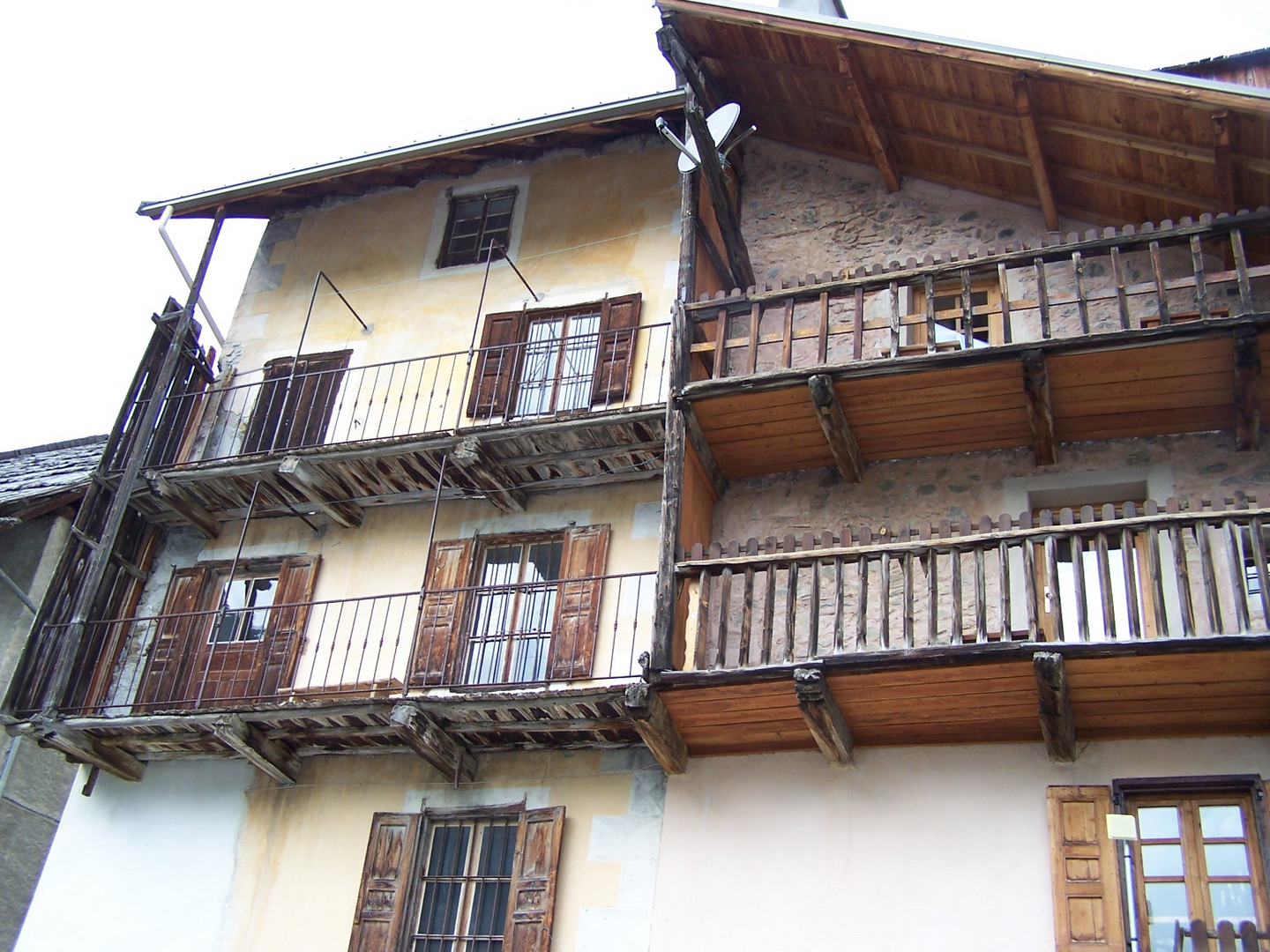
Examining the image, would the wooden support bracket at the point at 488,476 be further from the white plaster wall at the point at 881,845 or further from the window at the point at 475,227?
the white plaster wall at the point at 881,845

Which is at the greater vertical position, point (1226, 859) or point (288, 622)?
point (288, 622)

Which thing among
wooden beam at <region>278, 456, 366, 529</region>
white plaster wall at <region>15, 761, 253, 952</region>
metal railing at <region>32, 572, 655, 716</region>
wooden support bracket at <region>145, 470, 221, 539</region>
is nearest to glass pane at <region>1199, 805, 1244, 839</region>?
metal railing at <region>32, 572, 655, 716</region>

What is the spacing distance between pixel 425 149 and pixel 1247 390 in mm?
8902

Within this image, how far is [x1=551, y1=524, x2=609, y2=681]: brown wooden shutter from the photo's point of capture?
12.5 m

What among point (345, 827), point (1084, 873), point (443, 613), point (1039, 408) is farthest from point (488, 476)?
point (1084, 873)

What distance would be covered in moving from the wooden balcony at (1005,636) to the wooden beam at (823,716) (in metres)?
0.03

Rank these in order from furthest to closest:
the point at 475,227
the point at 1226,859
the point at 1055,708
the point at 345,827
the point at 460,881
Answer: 1. the point at 475,227
2. the point at 345,827
3. the point at 460,881
4. the point at 1055,708
5. the point at 1226,859

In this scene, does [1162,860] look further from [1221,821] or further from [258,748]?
[258,748]

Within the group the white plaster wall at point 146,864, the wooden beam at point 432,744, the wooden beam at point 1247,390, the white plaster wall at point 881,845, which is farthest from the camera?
the white plaster wall at point 146,864

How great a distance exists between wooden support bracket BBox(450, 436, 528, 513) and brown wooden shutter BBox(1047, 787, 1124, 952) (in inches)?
238

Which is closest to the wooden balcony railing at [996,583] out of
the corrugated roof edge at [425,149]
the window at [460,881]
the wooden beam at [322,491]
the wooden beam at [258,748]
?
the window at [460,881]

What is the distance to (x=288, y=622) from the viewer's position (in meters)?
14.0

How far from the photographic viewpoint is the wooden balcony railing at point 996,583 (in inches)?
384

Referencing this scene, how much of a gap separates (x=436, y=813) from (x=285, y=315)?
7.13 metres
